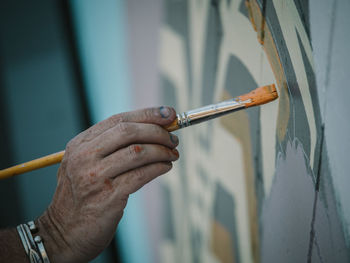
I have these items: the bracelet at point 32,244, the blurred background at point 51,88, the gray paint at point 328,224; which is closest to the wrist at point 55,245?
the bracelet at point 32,244

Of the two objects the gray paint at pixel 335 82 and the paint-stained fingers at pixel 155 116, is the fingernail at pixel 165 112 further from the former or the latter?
the gray paint at pixel 335 82

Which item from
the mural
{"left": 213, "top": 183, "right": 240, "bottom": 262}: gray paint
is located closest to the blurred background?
the mural

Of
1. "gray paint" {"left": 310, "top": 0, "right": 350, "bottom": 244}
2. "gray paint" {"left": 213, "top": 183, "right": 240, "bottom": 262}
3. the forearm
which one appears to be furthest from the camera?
"gray paint" {"left": 213, "top": 183, "right": 240, "bottom": 262}

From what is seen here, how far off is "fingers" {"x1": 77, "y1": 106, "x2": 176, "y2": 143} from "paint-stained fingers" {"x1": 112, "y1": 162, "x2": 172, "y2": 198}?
0.06m

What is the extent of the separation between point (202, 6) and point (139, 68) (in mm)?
285

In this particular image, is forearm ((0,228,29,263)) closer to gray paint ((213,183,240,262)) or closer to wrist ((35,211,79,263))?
wrist ((35,211,79,263))

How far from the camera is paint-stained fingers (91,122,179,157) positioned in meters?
0.40

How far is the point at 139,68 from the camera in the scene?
0.89 metres

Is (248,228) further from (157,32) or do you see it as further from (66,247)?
(157,32)

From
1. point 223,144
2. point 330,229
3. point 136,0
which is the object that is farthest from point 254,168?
point 136,0

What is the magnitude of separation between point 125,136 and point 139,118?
32 millimetres

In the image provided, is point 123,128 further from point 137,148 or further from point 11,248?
point 11,248

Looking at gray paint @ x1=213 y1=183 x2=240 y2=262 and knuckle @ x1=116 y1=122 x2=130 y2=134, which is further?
gray paint @ x1=213 y1=183 x2=240 y2=262

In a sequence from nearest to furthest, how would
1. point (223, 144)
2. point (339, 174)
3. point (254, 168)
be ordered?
point (339, 174)
point (254, 168)
point (223, 144)
